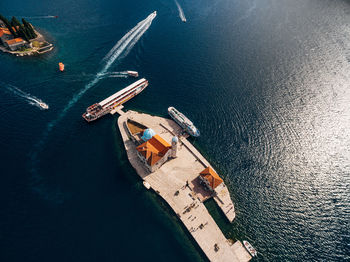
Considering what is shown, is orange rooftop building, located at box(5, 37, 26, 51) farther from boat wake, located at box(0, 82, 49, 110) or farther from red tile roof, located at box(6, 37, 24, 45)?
boat wake, located at box(0, 82, 49, 110)

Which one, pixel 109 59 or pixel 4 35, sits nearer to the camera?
pixel 109 59

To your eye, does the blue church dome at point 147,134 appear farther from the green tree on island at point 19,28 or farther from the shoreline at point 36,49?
the green tree on island at point 19,28

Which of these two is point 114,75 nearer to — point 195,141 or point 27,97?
point 27,97

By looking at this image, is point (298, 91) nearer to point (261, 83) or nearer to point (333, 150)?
point (261, 83)

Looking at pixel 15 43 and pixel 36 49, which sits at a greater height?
pixel 15 43

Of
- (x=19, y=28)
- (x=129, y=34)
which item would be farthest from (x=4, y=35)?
(x=129, y=34)

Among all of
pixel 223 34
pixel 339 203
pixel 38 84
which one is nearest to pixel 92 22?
pixel 38 84

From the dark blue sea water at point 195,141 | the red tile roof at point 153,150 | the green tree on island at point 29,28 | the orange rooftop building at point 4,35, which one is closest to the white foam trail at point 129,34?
the dark blue sea water at point 195,141
